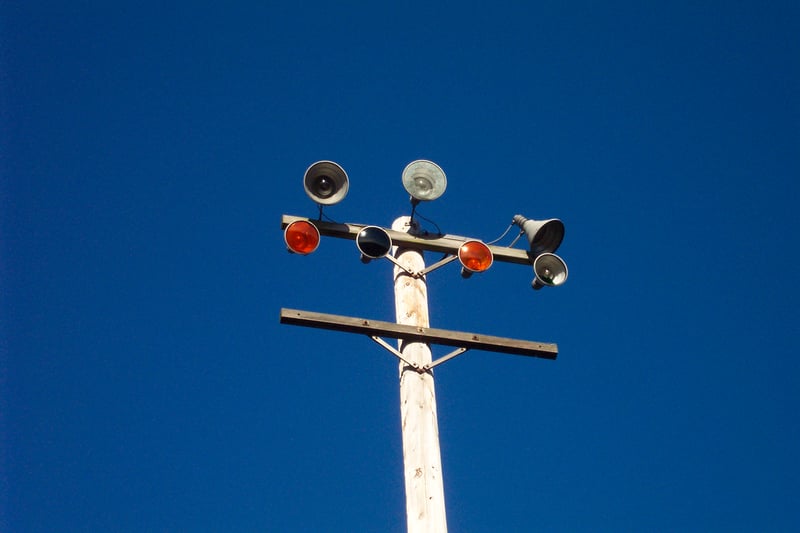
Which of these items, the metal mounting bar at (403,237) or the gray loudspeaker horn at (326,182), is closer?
the metal mounting bar at (403,237)

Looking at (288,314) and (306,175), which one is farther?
(306,175)

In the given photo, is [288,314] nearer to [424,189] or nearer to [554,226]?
[424,189]

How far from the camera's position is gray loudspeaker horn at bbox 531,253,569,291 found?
25.6ft

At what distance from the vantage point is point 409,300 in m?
7.21

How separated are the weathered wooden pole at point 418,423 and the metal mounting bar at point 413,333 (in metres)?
0.09

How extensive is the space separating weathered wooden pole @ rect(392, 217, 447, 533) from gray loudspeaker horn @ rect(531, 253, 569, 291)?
93 cm

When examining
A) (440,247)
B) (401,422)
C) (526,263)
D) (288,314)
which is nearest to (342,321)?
(288,314)

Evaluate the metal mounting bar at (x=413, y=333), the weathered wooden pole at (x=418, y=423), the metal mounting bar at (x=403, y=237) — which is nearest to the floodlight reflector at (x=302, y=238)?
the metal mounting bar at (x=403, y=237)

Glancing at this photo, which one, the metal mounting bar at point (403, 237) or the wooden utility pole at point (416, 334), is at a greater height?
the metal mounting bar at point (403, 237)

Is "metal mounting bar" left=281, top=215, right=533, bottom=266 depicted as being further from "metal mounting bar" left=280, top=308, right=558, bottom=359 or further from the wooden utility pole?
"metal mounting bar" left=280, top=308, right=558, bottom=359

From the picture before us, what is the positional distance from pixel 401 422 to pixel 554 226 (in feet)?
7.87

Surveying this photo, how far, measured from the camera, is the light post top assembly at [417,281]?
6.19m

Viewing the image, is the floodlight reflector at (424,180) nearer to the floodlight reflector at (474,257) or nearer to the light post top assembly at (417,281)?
the light post top assembly at (417,281)

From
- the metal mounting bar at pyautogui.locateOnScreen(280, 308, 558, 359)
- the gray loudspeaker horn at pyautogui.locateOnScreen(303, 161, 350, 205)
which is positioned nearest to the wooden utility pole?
the metal mounting bar at pyautogui.locateOnScreen(280, 308, 558, 359)
